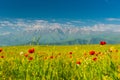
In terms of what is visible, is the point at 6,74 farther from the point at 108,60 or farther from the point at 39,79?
the point at 108,60

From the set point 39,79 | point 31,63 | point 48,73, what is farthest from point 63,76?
point 31,63

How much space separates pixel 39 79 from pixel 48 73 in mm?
440

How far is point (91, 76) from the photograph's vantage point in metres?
5.34

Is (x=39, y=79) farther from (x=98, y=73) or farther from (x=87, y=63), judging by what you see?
(x=87, y=63)

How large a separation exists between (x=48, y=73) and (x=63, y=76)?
0.35m

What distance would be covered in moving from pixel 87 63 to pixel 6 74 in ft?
6.88

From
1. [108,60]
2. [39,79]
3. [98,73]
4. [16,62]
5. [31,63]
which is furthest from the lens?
[16,62]

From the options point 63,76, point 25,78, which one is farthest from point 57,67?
point 25,78

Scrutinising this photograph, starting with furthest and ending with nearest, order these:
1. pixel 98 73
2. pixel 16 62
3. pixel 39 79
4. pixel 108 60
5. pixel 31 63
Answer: pixel 16 62 < pixel 31 63 < pixel 108 60 < pixel 98 73 < pixel 39 79

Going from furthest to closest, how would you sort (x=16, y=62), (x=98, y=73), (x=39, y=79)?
(x=16, y=62)
(x=98, y=73)
(x=39, y=79)

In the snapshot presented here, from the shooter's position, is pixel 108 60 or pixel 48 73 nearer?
pixel 48 73

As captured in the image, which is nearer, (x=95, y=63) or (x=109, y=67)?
(x=109, y=67)

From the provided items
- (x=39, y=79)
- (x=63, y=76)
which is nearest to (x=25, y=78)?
(x=39, y=79)

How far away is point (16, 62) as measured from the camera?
6.89m
